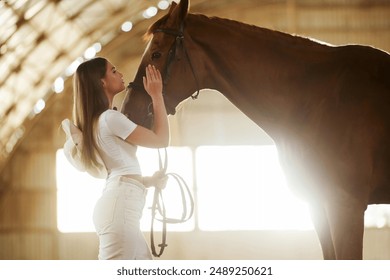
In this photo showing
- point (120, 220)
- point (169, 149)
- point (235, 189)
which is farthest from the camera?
point (169, 149)

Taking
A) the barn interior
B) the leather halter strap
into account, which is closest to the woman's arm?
the leather halter strap

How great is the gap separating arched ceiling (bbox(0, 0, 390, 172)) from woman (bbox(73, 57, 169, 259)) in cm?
593

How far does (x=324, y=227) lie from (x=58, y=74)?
819 centimetres

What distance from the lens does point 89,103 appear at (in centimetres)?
259

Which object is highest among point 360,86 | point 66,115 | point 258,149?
point 66,115

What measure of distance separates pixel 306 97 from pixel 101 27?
7502mm

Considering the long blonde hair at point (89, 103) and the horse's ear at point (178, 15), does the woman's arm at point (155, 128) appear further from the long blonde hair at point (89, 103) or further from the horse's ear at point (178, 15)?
the horse's ear at point (178, 15)

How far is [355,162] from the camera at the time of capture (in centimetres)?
246

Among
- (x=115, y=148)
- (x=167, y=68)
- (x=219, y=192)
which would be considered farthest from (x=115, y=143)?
(x=219, y=192)

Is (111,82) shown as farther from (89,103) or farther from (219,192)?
(219,192)

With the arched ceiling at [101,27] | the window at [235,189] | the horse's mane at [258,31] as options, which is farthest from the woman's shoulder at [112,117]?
the arched ceiling at [101,27]

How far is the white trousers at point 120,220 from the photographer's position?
247cm
